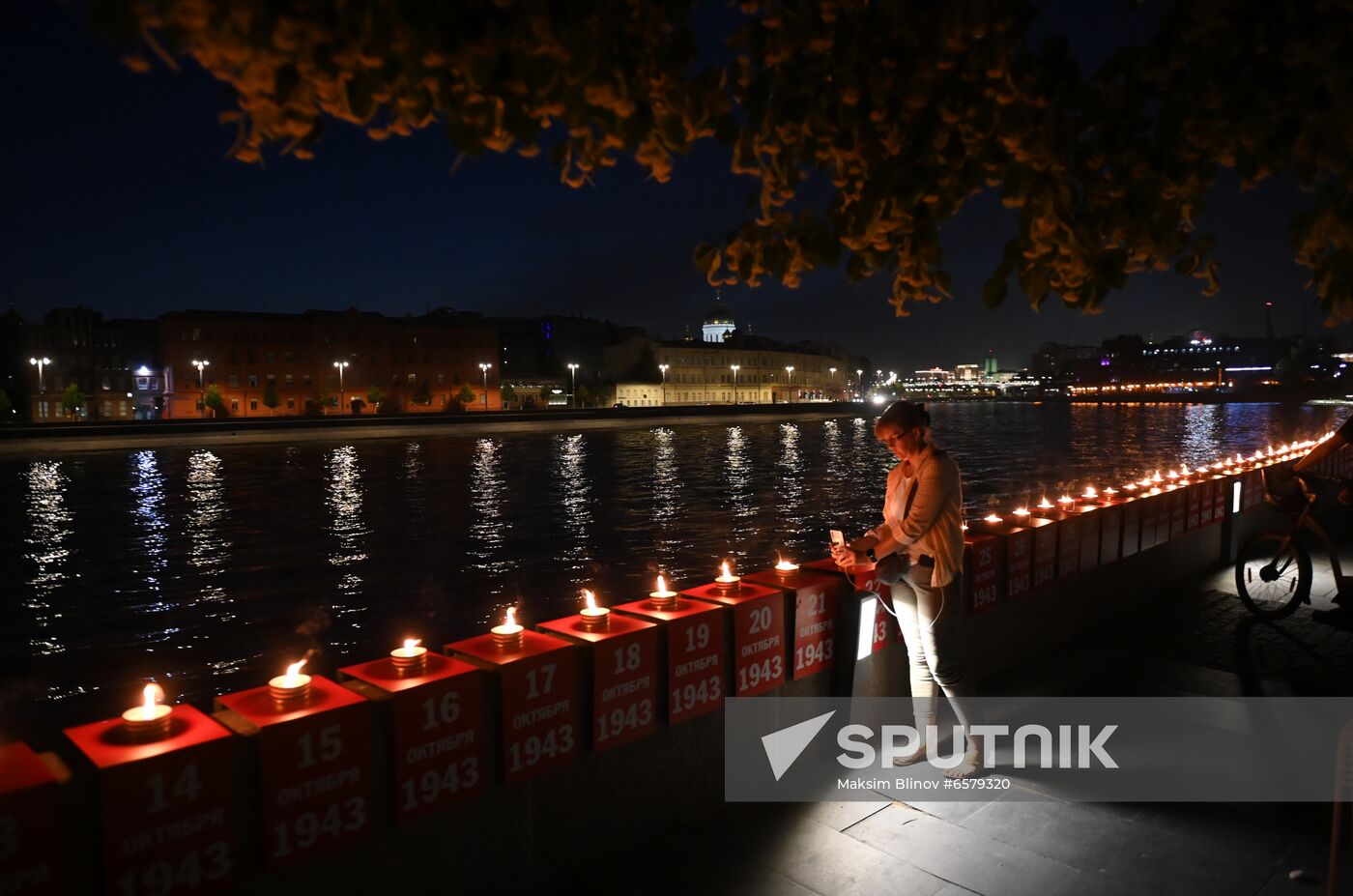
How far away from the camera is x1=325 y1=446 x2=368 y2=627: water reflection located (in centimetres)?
1446

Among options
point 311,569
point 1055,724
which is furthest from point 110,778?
point 311,569

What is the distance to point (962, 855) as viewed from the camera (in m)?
4.08

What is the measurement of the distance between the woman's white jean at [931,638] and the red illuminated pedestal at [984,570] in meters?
1.28

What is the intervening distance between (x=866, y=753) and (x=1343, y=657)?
4799mm

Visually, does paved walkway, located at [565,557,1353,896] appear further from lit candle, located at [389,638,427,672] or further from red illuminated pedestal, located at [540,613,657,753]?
lit candle, located at [389,638,427,672]

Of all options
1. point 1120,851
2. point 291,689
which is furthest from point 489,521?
point 1120,851

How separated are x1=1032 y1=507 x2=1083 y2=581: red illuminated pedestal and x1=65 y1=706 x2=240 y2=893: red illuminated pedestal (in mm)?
6555

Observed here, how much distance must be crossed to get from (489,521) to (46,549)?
385 inches

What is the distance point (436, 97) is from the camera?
2775 mm

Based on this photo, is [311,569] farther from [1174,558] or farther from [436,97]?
[436,97]

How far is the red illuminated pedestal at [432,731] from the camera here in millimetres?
3518

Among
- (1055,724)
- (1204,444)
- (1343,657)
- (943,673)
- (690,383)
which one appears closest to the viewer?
(943,673)

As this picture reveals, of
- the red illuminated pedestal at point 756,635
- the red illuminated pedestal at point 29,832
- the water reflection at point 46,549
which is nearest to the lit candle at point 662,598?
the red illuminated pedestal at point 756,635

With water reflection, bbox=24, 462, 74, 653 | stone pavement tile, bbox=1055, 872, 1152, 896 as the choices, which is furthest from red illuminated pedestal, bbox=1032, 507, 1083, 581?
water reflection, bbox=24, 462, 74, 653
